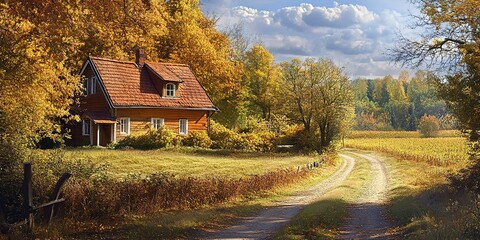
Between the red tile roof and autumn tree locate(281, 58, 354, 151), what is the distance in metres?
10.9

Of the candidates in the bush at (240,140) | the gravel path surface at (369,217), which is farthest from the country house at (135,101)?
the gravel path surface at (369,217)

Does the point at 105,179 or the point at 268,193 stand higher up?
the point at 105,179

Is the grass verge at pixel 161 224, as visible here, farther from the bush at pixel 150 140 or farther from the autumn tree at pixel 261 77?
the autumn tree at pixel 261 77

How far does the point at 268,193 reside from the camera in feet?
69.5

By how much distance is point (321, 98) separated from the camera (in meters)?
47.4

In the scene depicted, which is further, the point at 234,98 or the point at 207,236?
the point at 234,98

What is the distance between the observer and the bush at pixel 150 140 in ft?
119

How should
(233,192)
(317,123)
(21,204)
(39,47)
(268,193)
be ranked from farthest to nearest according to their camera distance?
1. (317,123)
2. (268,193)
3. (233,192)
4. (39,47)
5. (21,204)

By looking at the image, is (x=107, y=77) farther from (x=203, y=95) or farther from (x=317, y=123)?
(x=317, y=123)

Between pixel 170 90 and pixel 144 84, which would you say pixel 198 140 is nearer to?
pixel 170 90

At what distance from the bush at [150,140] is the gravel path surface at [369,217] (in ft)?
55.4

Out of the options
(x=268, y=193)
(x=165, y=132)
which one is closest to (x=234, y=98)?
(x=165, y=132)

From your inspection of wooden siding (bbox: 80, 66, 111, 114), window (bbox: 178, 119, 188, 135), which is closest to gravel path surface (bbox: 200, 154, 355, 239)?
window (bbox: 178, 119, 188, 135)

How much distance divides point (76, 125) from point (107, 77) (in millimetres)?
5963
